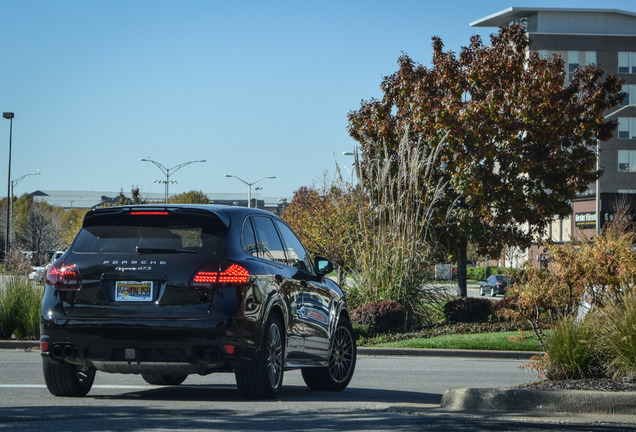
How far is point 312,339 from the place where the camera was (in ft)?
33.5

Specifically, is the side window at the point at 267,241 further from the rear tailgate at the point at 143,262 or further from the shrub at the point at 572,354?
the shrub at the point at 572,354

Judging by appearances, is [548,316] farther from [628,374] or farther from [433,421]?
[433,421]

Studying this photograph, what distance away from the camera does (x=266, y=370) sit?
8.96 metres

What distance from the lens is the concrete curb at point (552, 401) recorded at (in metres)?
7.88

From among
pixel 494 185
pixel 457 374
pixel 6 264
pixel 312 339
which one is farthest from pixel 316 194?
pixel 312 339

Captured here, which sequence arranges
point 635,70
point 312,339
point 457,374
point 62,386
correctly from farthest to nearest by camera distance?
1. point 635,70
2. point 457,374
3. point 312,339
4. point 62,386

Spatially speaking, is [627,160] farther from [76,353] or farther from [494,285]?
[76,353]

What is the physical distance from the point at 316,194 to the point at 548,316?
3605 cm

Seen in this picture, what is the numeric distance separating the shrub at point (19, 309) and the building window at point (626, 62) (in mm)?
70112

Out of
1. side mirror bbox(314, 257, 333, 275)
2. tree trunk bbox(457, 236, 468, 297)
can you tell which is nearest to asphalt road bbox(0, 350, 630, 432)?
side mirror bbox(314, 257, 333, 275)

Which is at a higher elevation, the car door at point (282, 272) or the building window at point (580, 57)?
the building window at point (580, 57)

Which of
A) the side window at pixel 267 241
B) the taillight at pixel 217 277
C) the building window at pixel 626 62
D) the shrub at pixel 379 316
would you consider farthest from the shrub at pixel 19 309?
the building window at pixel 626 62

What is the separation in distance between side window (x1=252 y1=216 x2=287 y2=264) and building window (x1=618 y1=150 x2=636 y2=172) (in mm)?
73846

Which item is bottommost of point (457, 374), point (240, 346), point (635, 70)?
point (457, 374)
